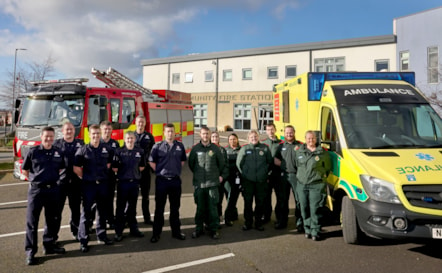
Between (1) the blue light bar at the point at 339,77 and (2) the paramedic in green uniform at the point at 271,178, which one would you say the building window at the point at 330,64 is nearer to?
(1) the blue light bar at the point at 339,77

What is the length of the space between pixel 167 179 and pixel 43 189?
177cm

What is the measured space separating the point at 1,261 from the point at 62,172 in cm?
141

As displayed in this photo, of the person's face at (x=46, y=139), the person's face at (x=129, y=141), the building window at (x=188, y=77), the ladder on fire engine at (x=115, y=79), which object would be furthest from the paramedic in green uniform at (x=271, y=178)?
the building window at (x=188, y=77)

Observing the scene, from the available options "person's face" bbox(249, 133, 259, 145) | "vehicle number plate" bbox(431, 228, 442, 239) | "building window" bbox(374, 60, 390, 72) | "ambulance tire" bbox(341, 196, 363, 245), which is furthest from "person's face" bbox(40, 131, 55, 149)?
"building window" bbox(374, 60, 390, 72)

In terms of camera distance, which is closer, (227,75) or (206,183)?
(206,183)

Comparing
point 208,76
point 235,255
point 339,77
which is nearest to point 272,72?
point 208,76

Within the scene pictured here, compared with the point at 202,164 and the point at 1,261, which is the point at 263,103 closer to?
the point at 202,164

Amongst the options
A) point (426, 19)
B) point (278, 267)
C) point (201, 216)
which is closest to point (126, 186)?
point (201, 216)

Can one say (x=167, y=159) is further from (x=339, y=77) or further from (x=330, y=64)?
(x=330, y=64)

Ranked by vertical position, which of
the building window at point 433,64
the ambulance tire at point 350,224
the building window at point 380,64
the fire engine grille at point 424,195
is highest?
the building window at point 380,64

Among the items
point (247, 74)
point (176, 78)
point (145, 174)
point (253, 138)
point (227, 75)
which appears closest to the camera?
point (253, 138)

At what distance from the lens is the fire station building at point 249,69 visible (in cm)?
2500

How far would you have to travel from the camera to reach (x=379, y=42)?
24109mm

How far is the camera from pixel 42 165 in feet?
14.9
